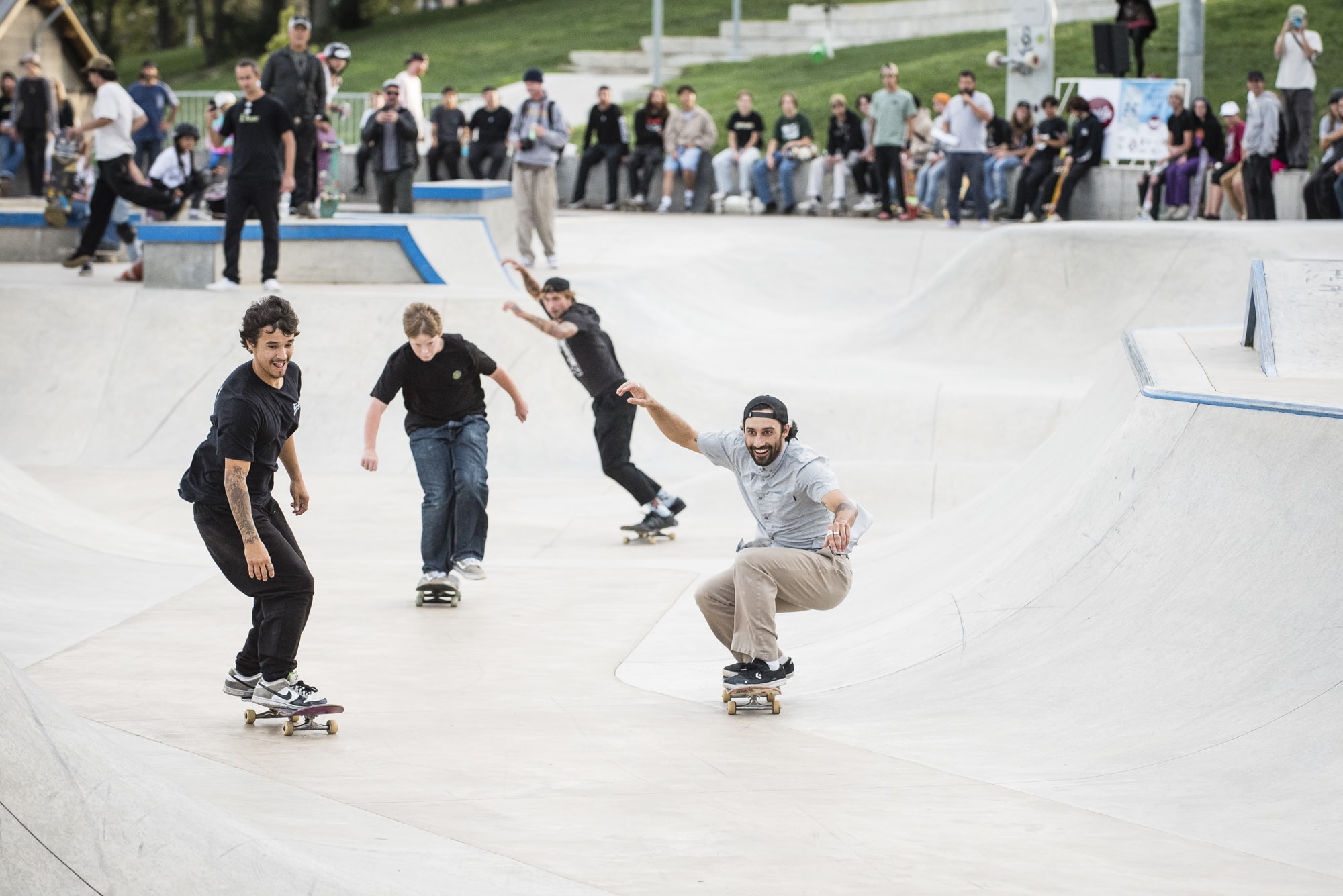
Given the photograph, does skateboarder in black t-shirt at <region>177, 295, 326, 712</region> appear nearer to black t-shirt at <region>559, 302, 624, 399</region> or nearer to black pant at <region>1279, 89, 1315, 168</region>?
black t-shirt at <region>559, 302, 624, 399</region>

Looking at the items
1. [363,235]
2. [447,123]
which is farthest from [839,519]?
[447,123]

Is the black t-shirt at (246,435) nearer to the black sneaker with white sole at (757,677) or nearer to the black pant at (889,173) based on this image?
the black sneaker with white sole at (757,677)

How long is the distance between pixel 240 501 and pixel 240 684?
0.79 m

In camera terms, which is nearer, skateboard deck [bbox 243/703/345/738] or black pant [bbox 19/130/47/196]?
skateboard deck [bbox 243/703/345/738]

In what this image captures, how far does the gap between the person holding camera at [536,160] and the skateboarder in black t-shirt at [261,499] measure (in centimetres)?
1132

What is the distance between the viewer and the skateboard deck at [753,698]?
5816mm

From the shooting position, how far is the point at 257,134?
40.9ft

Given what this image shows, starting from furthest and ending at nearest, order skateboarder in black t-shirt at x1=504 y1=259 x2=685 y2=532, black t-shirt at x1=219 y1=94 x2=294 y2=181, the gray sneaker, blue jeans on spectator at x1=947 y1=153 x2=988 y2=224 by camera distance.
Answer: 1. blue jeans on spectator at x1=947 y1=153 x2=988 y2=224
2. black t-shirt at x1=219 y1=94 x2=294 y2=181
3. skateboarder in black t-shirt at x1=504 y1=259 x2=685 y2=532
4. the gray sneaker

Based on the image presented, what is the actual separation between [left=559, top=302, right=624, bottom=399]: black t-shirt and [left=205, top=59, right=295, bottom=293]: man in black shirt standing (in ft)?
14.0

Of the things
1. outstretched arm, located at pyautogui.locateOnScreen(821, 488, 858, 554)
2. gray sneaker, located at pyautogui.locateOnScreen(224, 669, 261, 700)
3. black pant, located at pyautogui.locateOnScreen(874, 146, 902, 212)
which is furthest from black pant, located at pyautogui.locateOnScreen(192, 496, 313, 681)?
black pant, located at pyautogui.locateOnScreen(874, 146, 902, 212)

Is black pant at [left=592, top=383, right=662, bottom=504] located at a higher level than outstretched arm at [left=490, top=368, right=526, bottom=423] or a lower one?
lower

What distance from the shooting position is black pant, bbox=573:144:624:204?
2392 cm

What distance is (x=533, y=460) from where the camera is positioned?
1230 centimetres

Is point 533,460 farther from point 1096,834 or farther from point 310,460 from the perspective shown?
point 1096,834
